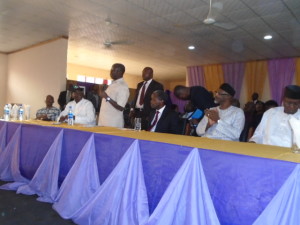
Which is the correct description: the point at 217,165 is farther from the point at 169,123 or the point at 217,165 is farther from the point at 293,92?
the point at 169,123

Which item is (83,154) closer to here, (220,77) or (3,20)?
(3,20)

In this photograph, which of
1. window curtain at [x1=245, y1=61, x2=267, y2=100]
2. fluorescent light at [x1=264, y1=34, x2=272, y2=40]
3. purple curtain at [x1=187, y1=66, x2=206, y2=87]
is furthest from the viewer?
purple curtain at [x1=187, y1=66, x2=206, y2=87]

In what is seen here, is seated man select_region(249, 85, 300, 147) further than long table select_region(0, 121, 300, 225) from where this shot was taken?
Yes

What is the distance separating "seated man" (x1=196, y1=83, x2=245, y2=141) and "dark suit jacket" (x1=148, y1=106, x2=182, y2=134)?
1.01 ft

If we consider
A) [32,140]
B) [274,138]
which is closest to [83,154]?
[32,140]

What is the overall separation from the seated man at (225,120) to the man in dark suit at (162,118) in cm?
33

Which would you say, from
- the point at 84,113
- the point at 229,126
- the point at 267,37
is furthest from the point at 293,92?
the point at 267,37

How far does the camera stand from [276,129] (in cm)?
215

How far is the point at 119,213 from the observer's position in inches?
69.4

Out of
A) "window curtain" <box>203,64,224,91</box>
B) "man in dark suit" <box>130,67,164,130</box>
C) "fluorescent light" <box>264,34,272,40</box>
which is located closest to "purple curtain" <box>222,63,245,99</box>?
"window curtain" <box>203,64,224,91</box>

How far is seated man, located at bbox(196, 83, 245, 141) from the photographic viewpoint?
2.37 meters

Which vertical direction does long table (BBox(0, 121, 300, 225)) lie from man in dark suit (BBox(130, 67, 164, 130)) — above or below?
below

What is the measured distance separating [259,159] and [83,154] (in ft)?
4.60

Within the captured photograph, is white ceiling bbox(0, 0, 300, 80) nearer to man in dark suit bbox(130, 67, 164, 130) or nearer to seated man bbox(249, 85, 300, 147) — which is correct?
man in dark suit bbox(130, 67, 164, 130)
